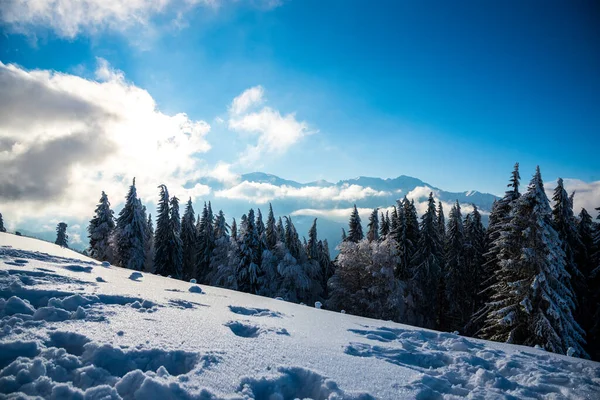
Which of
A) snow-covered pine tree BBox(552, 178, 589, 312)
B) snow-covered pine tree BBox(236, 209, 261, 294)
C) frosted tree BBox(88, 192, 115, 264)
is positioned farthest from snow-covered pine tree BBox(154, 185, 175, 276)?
snow-covered pine tree BBox(552, 178, 589, 312)

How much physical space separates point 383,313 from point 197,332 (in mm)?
27236

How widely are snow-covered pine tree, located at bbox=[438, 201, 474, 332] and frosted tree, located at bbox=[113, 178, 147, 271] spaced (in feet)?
111

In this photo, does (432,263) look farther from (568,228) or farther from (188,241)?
(188,241)

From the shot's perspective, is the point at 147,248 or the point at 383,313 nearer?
the point at 383,313

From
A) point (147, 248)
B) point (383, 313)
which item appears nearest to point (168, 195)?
point (147, 248)

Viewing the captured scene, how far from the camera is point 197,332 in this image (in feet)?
13.0

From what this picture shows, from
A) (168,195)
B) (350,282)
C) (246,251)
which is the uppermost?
(168,195)

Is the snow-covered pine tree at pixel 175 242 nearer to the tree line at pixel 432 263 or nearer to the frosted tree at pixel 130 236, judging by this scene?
the tree line at pixel 432 263

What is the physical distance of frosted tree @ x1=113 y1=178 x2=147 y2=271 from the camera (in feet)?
106

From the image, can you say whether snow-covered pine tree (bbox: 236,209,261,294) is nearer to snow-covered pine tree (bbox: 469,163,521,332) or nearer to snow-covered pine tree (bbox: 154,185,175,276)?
snow-covered pine tree (bbox: 154,185,175,276)

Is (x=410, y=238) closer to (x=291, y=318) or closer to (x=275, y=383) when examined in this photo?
(x=291, y=318)

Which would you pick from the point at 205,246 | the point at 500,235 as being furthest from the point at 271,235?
the point at 500,235

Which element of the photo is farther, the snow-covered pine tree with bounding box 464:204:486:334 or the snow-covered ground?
the snow-covered pine tree with bounding box 464:204:486:334

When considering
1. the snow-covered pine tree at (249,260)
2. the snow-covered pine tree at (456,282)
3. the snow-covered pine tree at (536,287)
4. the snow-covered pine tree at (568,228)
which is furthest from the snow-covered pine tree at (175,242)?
the snow-covered pine tree at (568,228)
